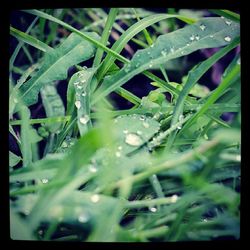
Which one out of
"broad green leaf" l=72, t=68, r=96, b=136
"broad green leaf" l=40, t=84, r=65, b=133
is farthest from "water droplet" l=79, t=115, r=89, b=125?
"broad green leaf" l=40, t=84, r=65, b=133

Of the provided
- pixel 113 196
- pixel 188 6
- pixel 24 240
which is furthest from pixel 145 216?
pixel 188 6

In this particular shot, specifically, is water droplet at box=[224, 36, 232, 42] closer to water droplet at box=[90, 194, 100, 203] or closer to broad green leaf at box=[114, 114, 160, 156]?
broad green leaf at box=[114, 114, 160, 156]

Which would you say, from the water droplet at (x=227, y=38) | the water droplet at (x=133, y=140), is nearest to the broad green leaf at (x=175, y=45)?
the water droplet at (x=227, y=38)

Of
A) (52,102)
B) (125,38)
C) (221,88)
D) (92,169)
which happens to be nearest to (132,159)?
(92,169)

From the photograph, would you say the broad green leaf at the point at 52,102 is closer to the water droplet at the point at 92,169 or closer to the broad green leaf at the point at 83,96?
the broad green leaf at the point at 83,96
